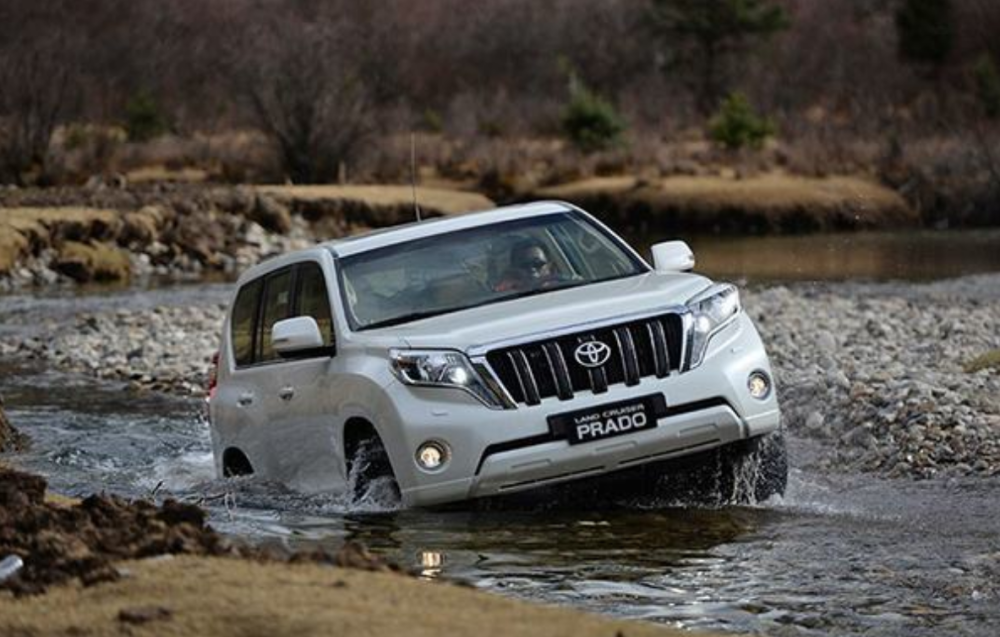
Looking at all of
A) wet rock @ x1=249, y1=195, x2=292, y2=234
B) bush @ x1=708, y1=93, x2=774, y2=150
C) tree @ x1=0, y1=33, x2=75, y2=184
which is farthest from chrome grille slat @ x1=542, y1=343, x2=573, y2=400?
bush @ x1=708, y1=93, x2=774, y2=150

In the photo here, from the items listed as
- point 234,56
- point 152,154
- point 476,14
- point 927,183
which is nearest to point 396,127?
point 152,154

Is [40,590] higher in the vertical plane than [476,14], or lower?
lower

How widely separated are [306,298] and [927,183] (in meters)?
41.8

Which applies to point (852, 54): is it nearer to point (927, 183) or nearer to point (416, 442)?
point (927, 183)

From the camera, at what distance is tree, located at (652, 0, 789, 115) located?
85750 millimetres

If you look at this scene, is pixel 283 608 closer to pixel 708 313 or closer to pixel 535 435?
pixel 535 435

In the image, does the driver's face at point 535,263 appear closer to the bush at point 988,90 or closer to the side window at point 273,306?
the side window at point 273,306

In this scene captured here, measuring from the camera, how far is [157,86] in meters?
88.5

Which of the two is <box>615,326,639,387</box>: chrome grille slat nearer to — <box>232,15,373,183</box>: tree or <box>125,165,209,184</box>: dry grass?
<box>125,165,209,184</box>: dry grass

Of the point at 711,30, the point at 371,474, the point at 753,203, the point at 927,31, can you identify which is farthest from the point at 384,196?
the point at 371,474

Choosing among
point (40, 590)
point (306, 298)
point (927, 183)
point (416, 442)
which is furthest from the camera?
point (927, 183)

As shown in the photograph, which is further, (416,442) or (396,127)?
(396,127)

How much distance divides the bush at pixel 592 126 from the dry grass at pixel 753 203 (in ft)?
Answer: 22.2

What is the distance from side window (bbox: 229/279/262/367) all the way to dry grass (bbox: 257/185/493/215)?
37.2 meters
